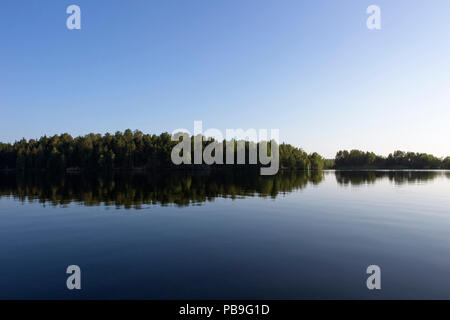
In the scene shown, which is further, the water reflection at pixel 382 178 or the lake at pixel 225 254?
the water reflection at pixel 382 178

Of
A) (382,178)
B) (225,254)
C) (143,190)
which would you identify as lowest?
(382,178)

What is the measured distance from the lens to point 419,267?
13.5 m

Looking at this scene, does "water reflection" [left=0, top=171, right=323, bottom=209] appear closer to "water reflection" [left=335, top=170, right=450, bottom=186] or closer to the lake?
the lake

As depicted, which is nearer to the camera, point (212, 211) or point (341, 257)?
point (341, 257)

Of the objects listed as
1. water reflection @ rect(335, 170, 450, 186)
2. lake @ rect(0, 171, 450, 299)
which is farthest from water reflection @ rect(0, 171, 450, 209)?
lake @ rect(0, 171, 450, 299)

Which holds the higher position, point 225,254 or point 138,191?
point 225,254

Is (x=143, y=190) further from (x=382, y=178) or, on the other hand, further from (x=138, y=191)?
(x=382, y=178)

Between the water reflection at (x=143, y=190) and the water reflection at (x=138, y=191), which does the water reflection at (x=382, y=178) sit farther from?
the water reflection at (x=138, y=191)

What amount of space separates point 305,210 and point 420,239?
504 inches

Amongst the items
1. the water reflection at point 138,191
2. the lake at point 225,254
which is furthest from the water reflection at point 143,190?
the lake at point 225,254

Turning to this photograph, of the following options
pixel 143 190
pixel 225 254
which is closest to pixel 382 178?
pixel 143 190
